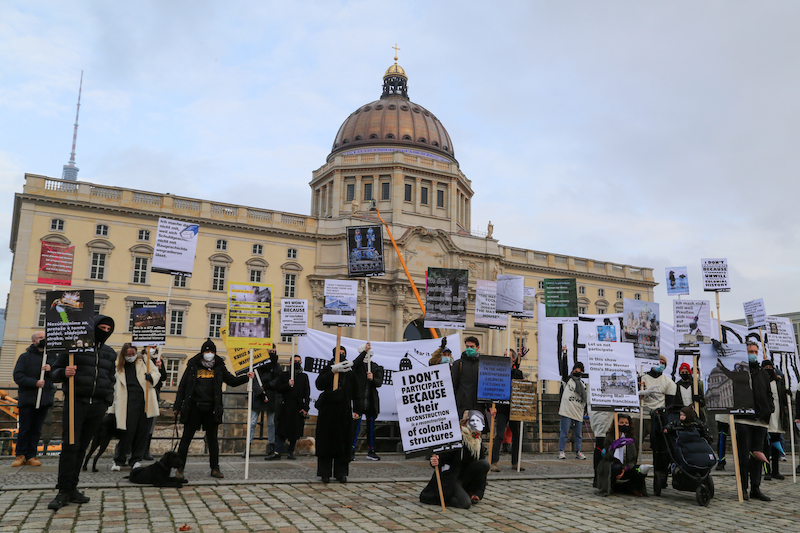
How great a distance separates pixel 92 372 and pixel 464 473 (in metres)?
5.11

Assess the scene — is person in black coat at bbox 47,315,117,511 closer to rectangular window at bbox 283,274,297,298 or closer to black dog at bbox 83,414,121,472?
black dog at bbox 83,414,121,472

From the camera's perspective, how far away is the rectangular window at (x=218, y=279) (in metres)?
49.6

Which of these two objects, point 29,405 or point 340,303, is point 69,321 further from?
point 340,303

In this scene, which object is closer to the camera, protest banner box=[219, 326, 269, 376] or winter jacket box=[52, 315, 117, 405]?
winter jacket box=[52, 315, 117, 405]

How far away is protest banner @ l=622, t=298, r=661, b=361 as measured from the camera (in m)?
14.6

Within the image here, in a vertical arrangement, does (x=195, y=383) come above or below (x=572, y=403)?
above

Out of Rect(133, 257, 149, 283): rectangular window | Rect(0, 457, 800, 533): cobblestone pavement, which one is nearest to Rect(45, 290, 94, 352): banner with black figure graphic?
Rect(0, 457, 800, 533): cobblestone pavement

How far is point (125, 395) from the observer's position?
10.4 metres

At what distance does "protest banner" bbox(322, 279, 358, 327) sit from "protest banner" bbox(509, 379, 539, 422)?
424 centimetres

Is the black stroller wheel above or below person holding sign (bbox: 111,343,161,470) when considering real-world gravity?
below

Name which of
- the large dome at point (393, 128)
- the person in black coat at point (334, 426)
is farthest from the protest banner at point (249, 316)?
the large dome at point (393, 128)

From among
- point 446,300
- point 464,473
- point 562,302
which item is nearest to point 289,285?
point 562,302

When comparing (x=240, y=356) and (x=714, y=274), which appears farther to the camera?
(x=714, y=274)

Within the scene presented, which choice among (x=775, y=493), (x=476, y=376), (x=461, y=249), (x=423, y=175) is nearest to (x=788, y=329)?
(x=775, y=493)
